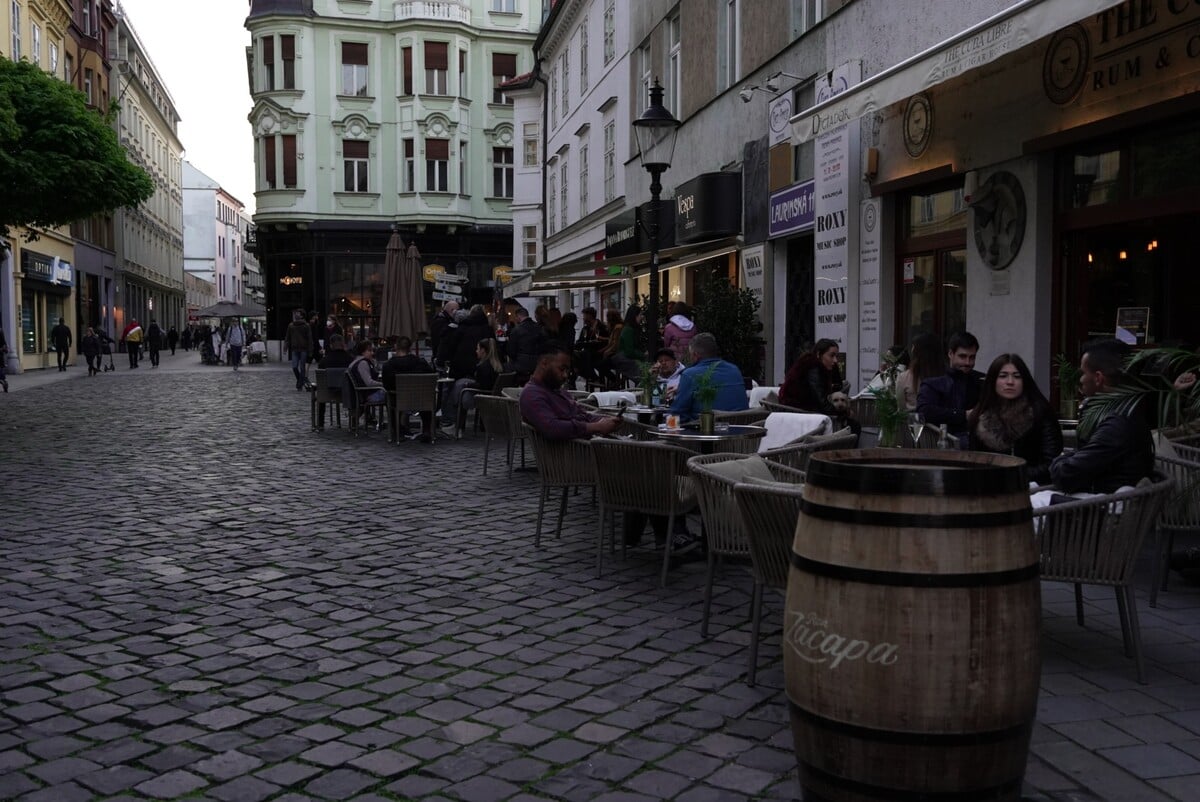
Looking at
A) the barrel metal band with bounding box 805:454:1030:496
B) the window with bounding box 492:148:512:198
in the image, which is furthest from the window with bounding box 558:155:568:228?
the barrel metal band with bounding box 805:454:1030:496

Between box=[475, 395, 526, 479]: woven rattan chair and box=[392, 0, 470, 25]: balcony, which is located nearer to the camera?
box=[475, 395, 526, 479]: woven rattan chair

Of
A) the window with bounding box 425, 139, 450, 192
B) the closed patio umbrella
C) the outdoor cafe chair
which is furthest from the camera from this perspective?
the window with bounding box 425, 139, 450, 192

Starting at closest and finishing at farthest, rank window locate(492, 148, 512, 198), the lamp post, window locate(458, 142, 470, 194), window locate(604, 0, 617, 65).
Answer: the lamp post, window locate(604, 0, 617, 65), window locate(458, 142, 470, 194), window locate(492, 148, 512, 198)

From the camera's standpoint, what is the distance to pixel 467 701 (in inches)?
169

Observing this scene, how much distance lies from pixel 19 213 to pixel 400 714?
18057mm

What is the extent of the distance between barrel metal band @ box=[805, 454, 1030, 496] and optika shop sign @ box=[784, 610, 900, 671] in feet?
1.17

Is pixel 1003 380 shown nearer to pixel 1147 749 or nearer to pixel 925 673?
pixel 1147 749

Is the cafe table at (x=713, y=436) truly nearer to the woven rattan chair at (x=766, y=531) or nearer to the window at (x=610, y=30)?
the woven rattan chair at (x=766, y=531)

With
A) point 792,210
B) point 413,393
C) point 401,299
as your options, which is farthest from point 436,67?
point 413,393

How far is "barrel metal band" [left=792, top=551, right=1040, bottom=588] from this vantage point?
110 inches

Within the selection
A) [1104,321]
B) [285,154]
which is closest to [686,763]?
[1104,321]

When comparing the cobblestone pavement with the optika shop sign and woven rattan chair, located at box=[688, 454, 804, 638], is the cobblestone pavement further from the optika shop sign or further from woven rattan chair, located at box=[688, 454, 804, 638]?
the optika shop sign

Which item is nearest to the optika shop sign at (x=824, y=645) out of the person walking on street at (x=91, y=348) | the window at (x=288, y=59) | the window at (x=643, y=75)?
the window at (x=643, y=75)

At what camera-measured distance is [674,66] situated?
847 inches
